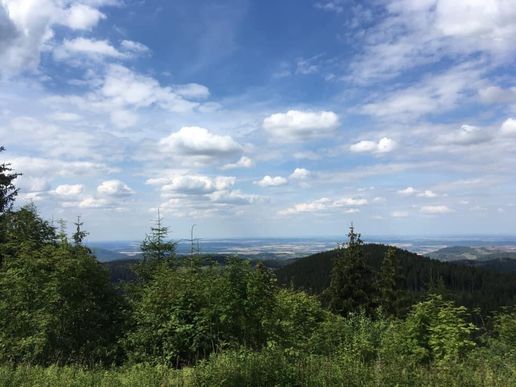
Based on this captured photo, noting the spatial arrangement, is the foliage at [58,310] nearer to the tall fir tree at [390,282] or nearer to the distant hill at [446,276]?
the tall fir tree at [390,282]

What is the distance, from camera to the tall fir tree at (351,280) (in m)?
40.7

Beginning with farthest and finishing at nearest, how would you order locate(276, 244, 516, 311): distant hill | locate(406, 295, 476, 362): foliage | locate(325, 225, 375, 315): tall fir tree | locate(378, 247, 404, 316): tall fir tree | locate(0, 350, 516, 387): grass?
1. locate(276, 244, 516, 311): distant hill
2. locate(378, 247, 404, 316): tall fir tree
3. locate(325, 225, 375, 315): tall fir tree
4. locate(406, 295, 476, 362): foliage
5. locate(0, 350, 516, 387): grass

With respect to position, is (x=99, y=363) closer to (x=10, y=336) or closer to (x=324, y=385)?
(x=10, y=336)

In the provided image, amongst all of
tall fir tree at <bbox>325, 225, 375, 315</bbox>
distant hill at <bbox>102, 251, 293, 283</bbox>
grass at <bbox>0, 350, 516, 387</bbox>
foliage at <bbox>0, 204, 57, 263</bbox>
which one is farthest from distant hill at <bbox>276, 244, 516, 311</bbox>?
grass at <bbox>0, 350, 516, 387</bbox>

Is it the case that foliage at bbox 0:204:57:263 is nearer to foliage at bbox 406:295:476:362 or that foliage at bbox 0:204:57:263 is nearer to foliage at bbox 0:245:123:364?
foliage at bbox 0:245:123:364

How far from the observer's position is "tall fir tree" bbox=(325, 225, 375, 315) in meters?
40.7

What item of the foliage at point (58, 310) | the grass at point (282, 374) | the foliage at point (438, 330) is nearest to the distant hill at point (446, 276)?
the foliage at point (438, 330)

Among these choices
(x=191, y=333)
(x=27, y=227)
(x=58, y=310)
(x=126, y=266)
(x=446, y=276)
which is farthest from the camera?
(x=446, y=276)

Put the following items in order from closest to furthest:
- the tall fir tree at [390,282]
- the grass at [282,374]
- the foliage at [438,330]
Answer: the grass at [282,374]
the foliage at [438,330]
the tall fir tree at [390,282]

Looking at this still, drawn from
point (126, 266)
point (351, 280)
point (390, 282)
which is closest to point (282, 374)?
point (126, 266)

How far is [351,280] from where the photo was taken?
41.5m

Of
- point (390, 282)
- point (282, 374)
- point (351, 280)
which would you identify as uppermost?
point (282, 374)

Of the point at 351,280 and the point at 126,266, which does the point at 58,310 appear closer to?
the point at 126,266

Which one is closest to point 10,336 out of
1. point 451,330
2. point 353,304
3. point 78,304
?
point 78,304
